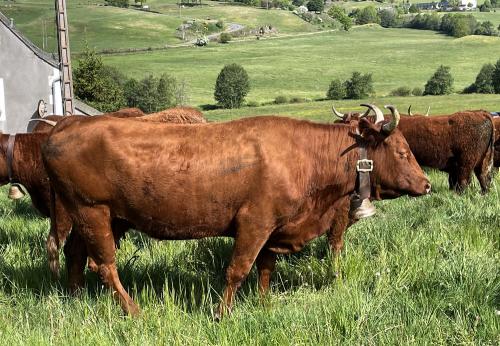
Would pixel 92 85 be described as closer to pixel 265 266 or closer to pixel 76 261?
pixel 76 261

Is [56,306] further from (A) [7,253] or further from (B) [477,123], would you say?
(B) [477,123]

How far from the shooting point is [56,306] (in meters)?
4.50

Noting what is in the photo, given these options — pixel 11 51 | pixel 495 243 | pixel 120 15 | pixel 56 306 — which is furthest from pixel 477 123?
pixel 120 15

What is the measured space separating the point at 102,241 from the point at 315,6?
623 feet

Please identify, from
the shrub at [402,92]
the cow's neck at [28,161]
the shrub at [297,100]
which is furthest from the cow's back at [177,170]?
the shrub at [402,92]

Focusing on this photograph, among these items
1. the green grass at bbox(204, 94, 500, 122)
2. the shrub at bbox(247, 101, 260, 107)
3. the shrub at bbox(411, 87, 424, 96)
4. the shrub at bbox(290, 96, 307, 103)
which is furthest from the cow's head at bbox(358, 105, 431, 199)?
the shrub at bbox(411, 87, 424, 96)

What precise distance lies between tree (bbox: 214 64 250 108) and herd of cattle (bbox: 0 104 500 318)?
66813mm

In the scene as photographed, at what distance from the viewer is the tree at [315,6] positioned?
185 metres

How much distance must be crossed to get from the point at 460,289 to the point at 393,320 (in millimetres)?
735

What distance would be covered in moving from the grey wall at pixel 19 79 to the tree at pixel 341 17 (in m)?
128

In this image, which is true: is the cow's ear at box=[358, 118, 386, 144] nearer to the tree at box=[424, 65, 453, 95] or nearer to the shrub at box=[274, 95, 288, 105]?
the shrub at box=[274, 95, 288, 105]

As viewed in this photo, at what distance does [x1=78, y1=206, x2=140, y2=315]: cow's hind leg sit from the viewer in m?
4.77

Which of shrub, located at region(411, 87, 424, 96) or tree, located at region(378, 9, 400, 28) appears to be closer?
shrub, located at region(411, 87, 424, 96)

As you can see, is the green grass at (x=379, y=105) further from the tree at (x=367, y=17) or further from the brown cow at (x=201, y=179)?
the tree at (x=367, y=17)
